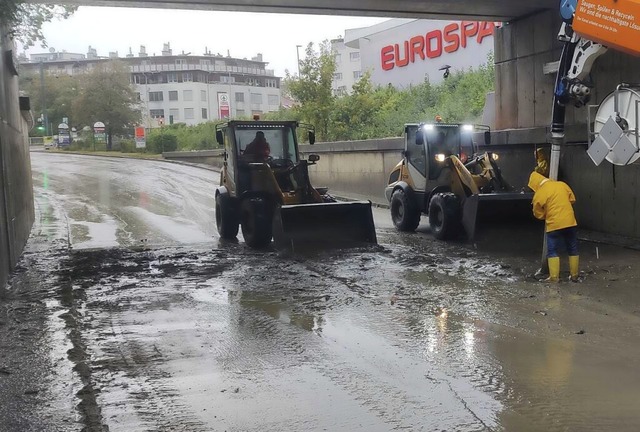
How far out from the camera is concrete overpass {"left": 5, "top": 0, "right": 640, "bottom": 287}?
1190 centimetres

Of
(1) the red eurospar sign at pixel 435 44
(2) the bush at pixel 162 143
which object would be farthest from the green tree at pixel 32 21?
(2) the bush at pixel 162 143

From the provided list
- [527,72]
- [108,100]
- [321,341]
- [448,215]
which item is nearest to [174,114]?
[108,100]

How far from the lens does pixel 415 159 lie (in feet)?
48.0

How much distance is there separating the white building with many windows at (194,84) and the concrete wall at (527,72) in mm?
76581

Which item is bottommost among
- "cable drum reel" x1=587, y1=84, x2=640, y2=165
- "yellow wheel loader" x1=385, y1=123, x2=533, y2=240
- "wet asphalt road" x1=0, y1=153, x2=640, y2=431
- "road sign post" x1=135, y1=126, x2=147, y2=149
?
"wet asphalt road" x1=0, y1=153, x2=640, y2=431

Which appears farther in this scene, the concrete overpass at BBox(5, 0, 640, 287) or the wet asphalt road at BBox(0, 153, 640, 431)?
the concrete overpass at BBox(5, 0, 640, 287)

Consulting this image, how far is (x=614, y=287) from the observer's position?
29.1 ft

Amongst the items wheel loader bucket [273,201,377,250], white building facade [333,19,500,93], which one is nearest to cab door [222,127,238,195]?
wheel loader bucket [273,201,377,250]

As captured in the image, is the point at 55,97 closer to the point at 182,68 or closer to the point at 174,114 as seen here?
the point at 174,114

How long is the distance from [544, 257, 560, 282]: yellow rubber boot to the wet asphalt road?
305mm

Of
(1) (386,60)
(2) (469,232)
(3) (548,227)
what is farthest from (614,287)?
(1) (386,60)

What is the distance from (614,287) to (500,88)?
942cm

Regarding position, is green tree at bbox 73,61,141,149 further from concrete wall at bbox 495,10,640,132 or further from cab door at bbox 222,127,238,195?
cab door at bbox 222,127,238,195

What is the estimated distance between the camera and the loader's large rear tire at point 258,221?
12609mm
